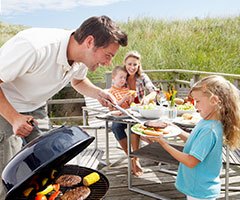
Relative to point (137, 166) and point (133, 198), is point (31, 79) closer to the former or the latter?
point (133, 198)

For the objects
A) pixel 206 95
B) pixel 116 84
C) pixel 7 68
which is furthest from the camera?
pixel 116 84

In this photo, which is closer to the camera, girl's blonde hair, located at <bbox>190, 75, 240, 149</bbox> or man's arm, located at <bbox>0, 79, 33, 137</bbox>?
man's arm, located at <bbox>0, 79, 33, 137</bbox>

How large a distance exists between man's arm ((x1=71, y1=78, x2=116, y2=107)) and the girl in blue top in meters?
0.52

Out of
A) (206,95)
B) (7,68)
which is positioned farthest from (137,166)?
(7,68)

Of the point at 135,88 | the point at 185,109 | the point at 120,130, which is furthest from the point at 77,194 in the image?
the point at 135,88

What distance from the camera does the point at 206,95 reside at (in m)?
1.89

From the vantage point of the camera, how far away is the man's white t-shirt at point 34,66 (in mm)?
1567

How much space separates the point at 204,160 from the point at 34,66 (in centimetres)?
98

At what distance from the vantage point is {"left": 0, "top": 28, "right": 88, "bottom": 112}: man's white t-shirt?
1.57 meters

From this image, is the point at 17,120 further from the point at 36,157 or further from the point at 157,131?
the point at 157,131

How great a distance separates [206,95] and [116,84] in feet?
Result: 6.29

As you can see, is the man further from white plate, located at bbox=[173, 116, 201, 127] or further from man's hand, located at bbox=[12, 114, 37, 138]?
white plate, located at bbox=[173, 116, 201, 127]

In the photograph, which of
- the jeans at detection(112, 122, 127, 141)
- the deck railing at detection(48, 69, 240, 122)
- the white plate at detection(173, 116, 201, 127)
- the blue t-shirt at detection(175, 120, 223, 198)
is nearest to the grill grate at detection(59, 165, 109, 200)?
the blue t-shirt at detection(175, 120, 223, 198)

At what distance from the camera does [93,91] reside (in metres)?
2.31
